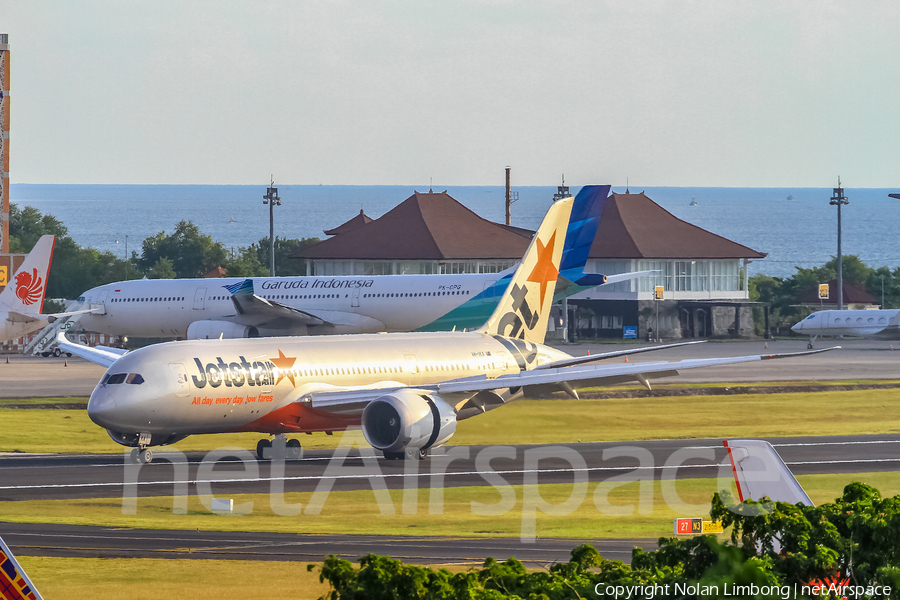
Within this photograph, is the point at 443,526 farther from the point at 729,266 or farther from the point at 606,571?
the point at 729,266

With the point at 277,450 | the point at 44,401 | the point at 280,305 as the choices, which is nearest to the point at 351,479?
the point at 277,450

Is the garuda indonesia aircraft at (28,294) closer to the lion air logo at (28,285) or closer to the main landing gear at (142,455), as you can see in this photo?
the lion air logo at (28,285)

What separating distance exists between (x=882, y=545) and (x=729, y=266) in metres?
101

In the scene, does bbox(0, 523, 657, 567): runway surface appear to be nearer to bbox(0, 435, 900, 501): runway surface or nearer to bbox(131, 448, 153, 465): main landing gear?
bbox(0, 435, 900, 501): runway surface

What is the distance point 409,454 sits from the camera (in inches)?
1435

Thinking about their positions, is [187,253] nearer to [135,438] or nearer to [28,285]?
[28,285]

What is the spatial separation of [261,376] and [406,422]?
421cm

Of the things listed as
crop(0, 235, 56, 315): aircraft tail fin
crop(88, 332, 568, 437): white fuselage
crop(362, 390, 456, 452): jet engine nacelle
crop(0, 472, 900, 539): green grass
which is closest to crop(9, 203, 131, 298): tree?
crop(0, 235, 56, 315): aircraft tail fin

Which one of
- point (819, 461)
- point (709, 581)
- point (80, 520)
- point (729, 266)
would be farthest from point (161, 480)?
point (729, 266)

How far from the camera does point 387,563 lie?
453 inches

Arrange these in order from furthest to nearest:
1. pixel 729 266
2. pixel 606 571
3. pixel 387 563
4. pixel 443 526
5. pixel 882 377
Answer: pixel 729 266, pixel 882 377, pixel 443 526, pixel 606 571, pixel 387 563

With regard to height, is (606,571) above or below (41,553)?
above

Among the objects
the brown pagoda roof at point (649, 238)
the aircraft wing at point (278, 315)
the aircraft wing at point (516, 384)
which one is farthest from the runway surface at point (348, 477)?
the brown pagoda roof at point (649, 238)

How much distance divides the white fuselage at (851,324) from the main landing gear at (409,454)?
66.3m
